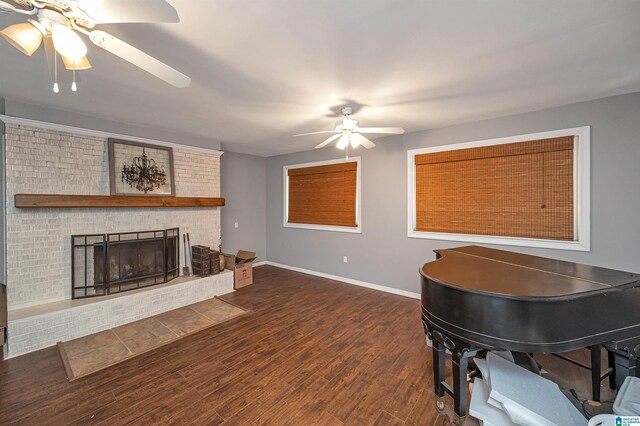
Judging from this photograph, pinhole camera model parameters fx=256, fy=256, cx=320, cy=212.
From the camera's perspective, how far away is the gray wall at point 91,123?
274 cm

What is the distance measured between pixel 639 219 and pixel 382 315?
2.83m

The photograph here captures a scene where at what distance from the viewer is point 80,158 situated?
311 centimetres

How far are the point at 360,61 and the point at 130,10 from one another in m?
1.46

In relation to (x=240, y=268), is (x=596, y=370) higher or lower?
lower

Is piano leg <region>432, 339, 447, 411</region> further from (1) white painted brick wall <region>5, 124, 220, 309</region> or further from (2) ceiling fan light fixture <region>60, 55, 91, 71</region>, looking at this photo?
(1) white painted brick wall <region>5, 124, 220, 309</region>

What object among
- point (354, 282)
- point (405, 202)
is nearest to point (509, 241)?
point (405, 202)

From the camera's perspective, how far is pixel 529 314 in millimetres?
1399

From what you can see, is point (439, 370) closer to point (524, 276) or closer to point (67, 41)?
point (524, 276)

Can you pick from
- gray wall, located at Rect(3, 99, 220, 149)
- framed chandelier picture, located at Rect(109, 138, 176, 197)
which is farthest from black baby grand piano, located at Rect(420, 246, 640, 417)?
framed chandelier picture, located at Rect(109, 138, 176, 197)

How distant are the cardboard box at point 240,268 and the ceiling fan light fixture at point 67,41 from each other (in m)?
3.49

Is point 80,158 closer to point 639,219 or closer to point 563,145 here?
point 563,145

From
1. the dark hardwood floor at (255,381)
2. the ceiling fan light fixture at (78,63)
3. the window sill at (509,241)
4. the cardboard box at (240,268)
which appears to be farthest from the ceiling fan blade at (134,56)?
the window sill at (509,241)

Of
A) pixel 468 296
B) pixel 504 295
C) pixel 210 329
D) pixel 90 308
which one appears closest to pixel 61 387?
pixel 90 308

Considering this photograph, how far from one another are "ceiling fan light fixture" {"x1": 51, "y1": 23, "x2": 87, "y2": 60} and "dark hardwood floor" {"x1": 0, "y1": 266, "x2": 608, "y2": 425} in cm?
226
